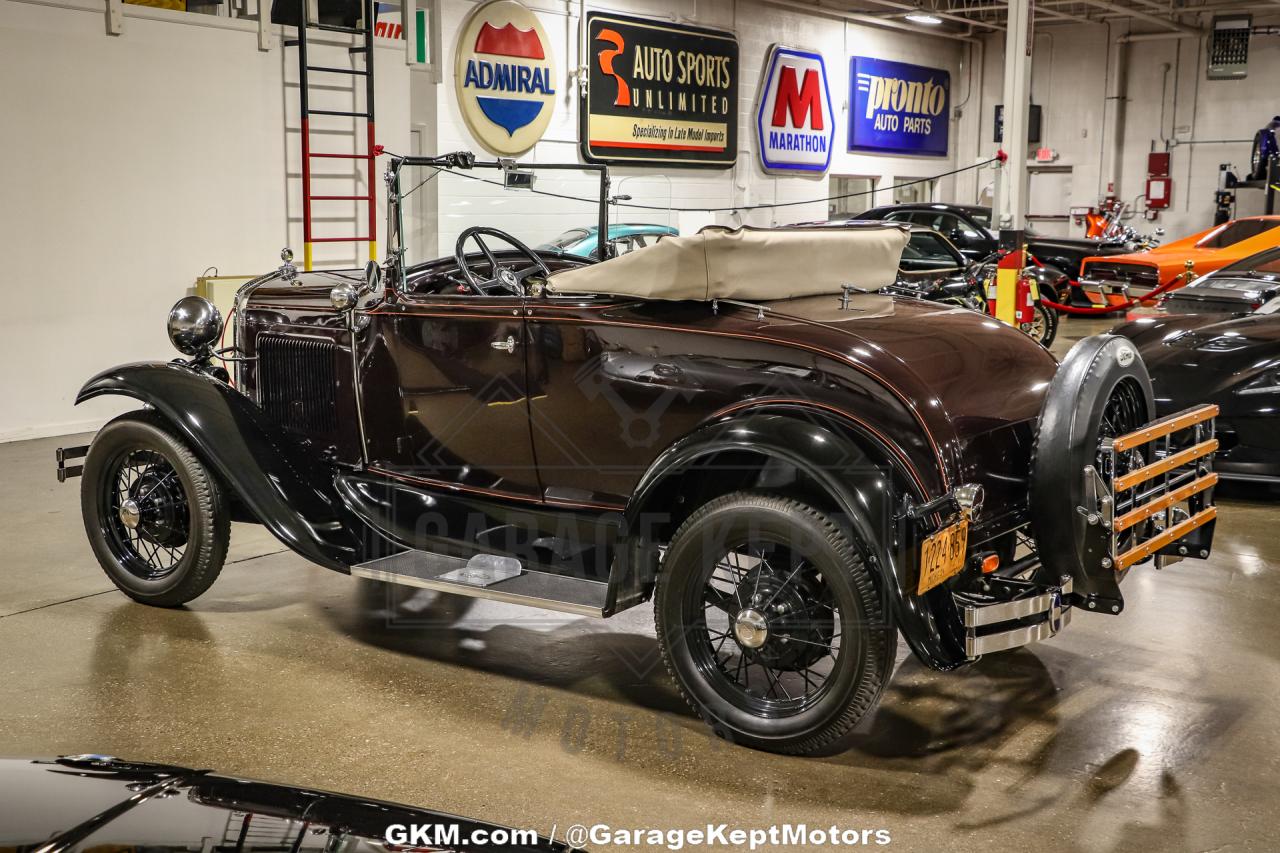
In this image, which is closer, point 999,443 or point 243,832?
point 243,832

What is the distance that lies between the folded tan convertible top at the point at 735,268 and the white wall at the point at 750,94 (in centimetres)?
536

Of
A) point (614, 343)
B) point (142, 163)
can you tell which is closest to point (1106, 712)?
point (614, 343)

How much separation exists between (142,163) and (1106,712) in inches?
312

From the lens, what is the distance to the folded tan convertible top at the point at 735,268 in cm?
379

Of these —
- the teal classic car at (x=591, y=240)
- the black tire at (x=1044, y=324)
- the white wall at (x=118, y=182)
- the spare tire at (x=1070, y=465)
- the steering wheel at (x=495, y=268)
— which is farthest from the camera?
the black tire at (x=1044, y=324)

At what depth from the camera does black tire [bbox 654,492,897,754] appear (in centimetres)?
329

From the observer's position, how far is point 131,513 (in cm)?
478

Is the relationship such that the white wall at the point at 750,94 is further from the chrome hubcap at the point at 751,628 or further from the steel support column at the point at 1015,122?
the chrome hubcap at the point at 751,628

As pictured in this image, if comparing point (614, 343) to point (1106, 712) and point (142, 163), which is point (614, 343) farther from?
point (142, 163)

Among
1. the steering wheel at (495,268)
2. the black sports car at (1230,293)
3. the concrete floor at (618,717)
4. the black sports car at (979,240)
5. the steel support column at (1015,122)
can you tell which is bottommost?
the concrete floor at (618,717)

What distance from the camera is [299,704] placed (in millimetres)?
3898

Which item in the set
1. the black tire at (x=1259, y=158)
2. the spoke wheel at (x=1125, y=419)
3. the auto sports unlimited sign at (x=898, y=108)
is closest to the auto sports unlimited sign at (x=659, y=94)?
the auto sports unlimited sign at (x=898, y=108)

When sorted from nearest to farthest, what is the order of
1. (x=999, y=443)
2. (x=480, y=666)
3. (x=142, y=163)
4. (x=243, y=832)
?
(x=243, y=832)
(x=999, y=443)
(x=480, y=666)
(x=142, y=163)

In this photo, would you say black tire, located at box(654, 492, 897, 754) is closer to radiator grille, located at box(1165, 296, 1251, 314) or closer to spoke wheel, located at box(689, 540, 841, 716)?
spoke wheel, located at box(689, 540, 841, 716)
